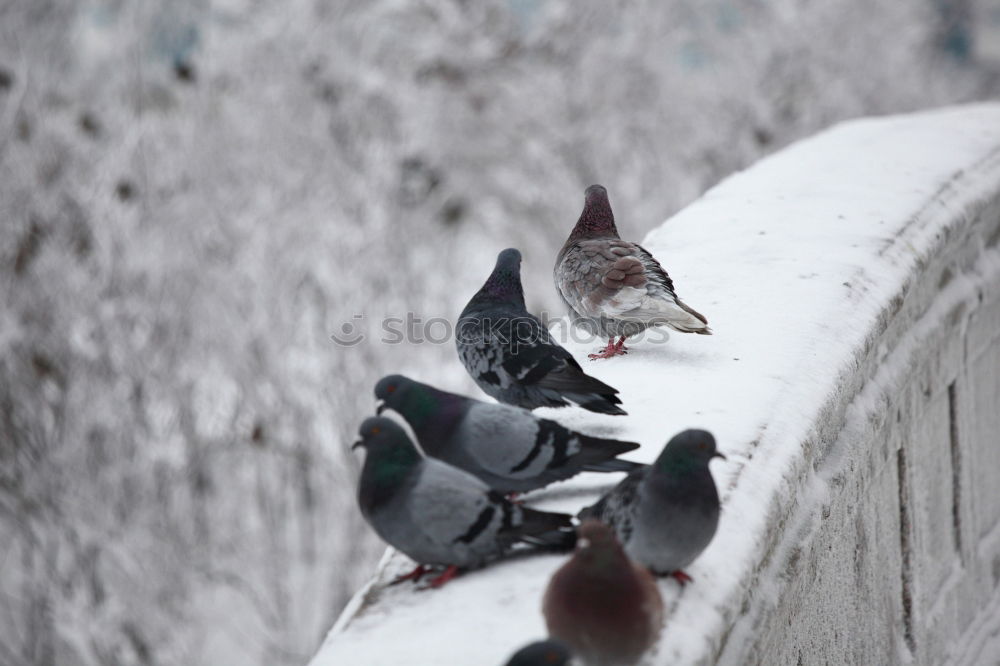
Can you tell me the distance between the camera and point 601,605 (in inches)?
68.9

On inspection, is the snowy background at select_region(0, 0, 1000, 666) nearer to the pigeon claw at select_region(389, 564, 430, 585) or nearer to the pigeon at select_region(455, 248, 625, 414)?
the pigeon at select_region(455, 248, 625, 414)

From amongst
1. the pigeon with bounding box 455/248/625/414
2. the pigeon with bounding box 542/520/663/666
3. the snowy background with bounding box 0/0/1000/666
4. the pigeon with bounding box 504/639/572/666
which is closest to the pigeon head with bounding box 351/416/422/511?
the pigeon with bounding box 542/520/663/666

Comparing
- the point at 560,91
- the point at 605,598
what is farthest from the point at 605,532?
the point at 560,91

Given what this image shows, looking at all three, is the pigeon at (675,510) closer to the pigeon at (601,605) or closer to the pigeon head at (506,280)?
the pigeon at (601,605)

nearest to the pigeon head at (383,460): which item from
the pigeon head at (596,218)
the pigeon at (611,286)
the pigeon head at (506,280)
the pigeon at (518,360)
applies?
the pigeon at (518,360)

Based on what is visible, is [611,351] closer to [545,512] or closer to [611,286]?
[611,286]

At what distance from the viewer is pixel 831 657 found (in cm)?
290

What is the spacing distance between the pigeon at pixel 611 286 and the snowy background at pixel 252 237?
530cm

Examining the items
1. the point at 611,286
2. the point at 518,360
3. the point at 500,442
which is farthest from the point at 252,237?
the point at 500,442

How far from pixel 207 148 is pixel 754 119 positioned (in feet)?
22.3

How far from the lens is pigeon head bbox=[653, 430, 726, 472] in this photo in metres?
2.04

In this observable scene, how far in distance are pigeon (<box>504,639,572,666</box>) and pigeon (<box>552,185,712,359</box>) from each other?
1.71 meters

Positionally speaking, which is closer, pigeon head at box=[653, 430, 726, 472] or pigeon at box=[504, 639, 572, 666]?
pigeon at box=[504, 639, 572, 666]

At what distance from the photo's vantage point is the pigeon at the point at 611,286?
3.22m
